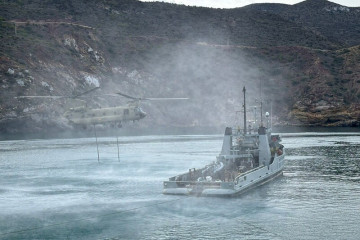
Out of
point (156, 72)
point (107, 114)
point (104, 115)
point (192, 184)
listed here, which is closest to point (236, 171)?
point (192, 184)

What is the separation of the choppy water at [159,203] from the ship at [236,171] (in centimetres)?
87

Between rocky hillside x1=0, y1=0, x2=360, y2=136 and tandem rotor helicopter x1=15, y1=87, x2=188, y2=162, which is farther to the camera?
rocky hillside x1=0, y1=0, x2=360, y2=136

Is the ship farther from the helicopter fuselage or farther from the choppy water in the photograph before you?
→ the helicopter fuselage

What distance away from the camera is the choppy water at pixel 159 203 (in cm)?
3231

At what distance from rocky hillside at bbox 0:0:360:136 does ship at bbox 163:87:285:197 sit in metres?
78.3

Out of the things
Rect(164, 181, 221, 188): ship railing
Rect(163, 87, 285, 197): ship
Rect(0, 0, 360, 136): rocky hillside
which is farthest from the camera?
Rect(0, 0, 360, 136): rocky hillside

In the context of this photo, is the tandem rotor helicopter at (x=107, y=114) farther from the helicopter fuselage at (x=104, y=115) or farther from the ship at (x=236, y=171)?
the ship at (x=236, y=171)

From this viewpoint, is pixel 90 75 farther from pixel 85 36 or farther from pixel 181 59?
pixel 181 59

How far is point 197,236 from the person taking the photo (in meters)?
30.8

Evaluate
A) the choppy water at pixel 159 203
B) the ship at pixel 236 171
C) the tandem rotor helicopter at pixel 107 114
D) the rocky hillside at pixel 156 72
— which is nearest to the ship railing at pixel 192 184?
the ship at pixel 236 171

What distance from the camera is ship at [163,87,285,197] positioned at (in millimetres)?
41094

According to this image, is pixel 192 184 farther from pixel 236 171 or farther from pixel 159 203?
pixel 236 171

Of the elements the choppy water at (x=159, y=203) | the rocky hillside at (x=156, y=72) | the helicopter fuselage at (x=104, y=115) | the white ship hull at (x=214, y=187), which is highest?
the rocky hillside at (x=156, y=72)

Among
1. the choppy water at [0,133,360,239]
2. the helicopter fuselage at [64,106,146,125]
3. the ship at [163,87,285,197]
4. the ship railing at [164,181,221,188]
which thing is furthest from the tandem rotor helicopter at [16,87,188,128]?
the ship railing at [164,181,221,188]
